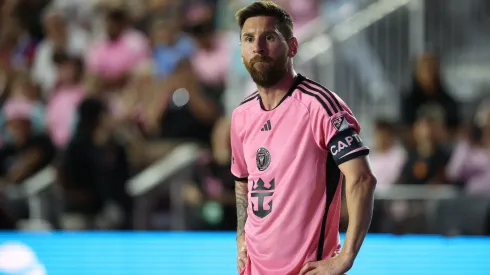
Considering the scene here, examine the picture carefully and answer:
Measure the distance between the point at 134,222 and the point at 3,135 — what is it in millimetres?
2069

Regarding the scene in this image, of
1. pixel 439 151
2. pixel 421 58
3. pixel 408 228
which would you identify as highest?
pixel 421 58

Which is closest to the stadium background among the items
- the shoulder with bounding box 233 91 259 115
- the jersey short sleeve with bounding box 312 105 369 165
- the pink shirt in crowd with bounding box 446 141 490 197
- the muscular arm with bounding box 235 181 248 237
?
the pink shirt in crowd with bounding box 446 141 490 197

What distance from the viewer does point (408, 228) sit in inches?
308

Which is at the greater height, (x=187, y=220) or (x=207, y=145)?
(x=207, y=145)

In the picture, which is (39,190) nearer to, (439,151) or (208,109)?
(208,109)

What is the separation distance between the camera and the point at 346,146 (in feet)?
9.04

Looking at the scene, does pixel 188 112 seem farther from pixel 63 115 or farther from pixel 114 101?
pixel 63 115

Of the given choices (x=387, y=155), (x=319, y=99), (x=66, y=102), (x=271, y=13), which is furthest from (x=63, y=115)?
(x=319, y=99)

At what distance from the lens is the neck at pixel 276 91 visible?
298cm

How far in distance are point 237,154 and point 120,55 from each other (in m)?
6.22

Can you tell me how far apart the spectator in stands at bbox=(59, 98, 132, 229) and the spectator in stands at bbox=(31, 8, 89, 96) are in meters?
1.07

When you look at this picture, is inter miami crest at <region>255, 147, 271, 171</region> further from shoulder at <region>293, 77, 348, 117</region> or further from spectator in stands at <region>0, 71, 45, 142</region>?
spectator in stands at <region>0, 71, 45, 142</region>

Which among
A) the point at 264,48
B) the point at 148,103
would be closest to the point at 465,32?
the point at 148,103

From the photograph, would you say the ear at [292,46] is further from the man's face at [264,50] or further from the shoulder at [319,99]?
the shoulder at [319,99]
